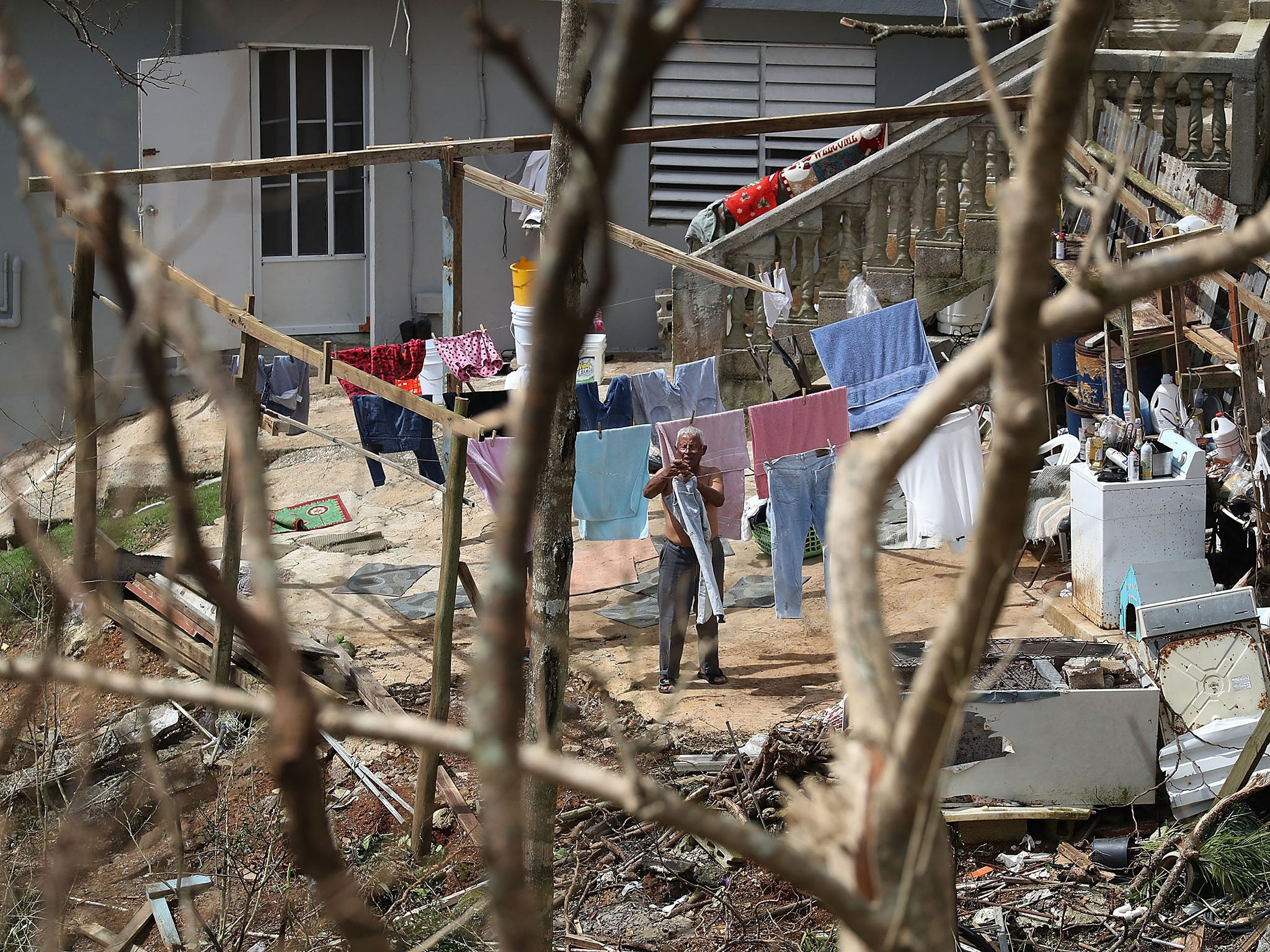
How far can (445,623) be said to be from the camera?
5.91 meters

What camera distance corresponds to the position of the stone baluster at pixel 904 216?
32.7 ft

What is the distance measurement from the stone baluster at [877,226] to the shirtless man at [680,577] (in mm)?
3309

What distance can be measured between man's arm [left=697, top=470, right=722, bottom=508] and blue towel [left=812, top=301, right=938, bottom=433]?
0.90 m

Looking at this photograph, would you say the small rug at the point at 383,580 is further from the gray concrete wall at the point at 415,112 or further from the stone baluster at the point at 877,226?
the stone baluster at the point at 877,226

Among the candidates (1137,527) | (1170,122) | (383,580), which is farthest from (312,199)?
(1137,527)

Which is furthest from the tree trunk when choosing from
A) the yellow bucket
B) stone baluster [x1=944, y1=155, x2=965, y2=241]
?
stone baluster [x1=944, y1=155, x2=965, y2=241]

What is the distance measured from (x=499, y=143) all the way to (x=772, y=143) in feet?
28.6

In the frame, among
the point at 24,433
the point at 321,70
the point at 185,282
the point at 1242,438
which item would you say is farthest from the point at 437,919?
the point at 321,70

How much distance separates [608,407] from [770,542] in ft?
8.80

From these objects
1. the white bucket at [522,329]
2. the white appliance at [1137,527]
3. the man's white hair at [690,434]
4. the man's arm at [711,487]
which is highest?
the white bucket at [522,329]

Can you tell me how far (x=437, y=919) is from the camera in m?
5.21

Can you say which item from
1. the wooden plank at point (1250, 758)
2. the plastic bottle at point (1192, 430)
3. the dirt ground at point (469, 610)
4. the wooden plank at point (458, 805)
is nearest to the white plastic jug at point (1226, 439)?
the plastic bottle at point (1192, 430)

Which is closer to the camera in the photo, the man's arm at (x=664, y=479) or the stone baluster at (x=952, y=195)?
the man's arm at (x=664, y=479)

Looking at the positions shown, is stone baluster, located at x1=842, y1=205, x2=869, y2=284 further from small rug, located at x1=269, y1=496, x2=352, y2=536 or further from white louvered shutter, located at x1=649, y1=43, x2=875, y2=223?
small rug, located at x1=269, y1=496, x2=352, y2=536
